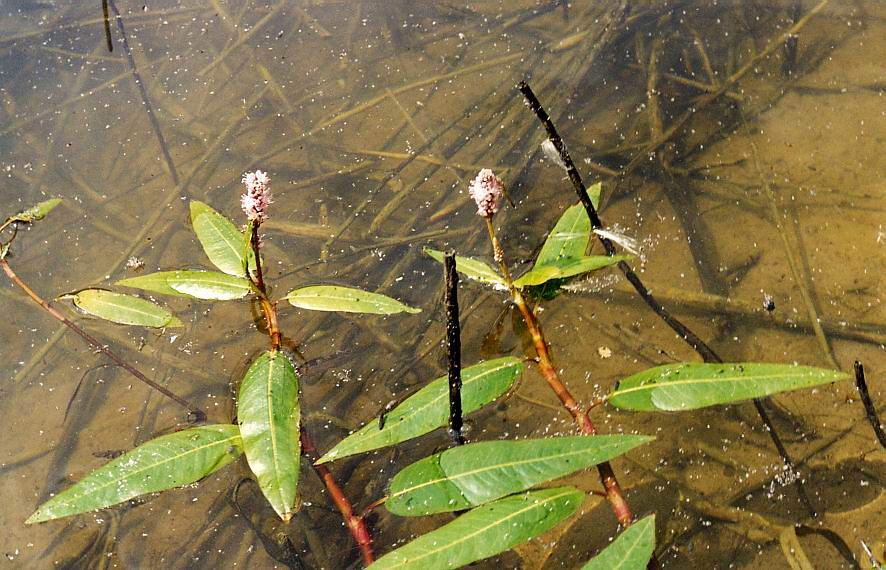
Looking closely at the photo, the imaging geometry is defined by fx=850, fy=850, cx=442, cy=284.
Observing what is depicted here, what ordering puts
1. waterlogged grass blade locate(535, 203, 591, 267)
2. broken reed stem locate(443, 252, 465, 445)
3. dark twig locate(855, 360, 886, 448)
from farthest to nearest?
1. waterlogged grass blade locate(535, 203, 591, 267)
2. dark twig locate(855, 360, 886, 448)
3. broken reed stem locate(443, 252, 465, 445)

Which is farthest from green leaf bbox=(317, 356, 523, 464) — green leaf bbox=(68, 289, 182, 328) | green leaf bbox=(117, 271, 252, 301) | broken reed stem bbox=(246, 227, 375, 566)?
green leaf bbox=(68, 289, 182, 328)

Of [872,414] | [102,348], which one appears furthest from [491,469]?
[102,348]

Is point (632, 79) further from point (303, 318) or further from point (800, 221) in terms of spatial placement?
point (303, 318)

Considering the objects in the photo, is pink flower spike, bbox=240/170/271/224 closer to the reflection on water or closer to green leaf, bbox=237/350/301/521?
green leaf, bbox=237/350/301/521

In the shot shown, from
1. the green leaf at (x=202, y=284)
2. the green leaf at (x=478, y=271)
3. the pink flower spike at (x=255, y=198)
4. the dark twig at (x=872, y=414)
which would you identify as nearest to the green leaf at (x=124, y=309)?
the green leaf at (x=202, y=284)

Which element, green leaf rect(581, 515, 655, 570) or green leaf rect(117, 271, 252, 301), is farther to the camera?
green leaf rect(117, 271, 252, 301)

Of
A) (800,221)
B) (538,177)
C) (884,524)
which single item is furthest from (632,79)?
(884,524)
